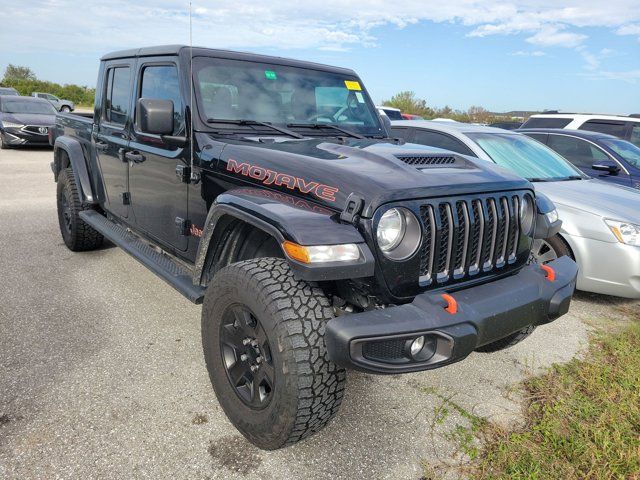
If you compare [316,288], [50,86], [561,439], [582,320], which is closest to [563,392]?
[561,439]

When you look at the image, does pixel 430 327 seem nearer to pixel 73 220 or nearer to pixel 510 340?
pixel 510 340

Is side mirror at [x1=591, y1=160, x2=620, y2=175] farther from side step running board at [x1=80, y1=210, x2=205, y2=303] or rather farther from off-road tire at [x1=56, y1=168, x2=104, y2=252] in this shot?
off-road tire at [x1=56, y1=168, x2=104, y2=252]

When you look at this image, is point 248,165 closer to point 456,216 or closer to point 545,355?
point 456,216

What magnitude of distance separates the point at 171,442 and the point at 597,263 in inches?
141

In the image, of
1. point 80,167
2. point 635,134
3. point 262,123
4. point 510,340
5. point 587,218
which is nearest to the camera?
point 510,340

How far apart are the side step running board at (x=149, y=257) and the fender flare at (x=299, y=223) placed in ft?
1.55

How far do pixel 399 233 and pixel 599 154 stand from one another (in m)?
5.60

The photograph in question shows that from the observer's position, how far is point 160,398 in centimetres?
272

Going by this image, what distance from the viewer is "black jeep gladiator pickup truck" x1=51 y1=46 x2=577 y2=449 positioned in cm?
201

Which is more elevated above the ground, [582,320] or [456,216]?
[456,216]

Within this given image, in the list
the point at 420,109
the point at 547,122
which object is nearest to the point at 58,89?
the point at 420,109

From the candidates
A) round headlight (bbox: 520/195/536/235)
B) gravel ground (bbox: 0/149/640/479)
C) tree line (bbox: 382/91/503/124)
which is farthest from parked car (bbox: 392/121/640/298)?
tree line (bbox: 382/91/503/124)

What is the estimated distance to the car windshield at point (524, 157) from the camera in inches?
195

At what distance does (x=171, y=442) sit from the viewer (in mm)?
2381
